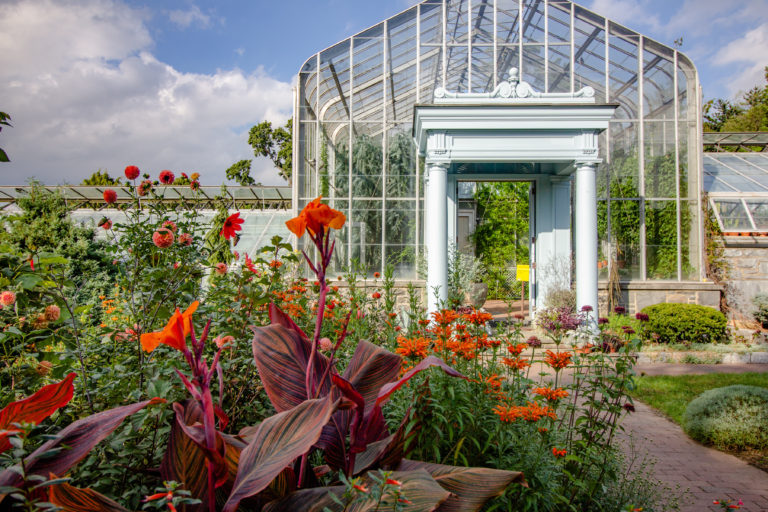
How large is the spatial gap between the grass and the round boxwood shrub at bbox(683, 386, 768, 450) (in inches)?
18.7

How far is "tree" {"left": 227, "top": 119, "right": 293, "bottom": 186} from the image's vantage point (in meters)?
20.7

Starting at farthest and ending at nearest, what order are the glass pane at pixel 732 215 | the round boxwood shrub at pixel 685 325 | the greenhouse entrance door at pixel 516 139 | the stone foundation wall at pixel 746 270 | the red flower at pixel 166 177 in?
the glass pane at pixel 732 215
the stone foundation wall at pixel 746 270
the round boxwood shrub at pixel 685 325
the greenhouse entrance door at pixel 516 139
the red flower at pixel 166 177

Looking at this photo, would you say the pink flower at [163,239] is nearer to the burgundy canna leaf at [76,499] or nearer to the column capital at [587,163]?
the burgundy canna leaf at [76,499]

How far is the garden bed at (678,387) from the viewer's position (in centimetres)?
452

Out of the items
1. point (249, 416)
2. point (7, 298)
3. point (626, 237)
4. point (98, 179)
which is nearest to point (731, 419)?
point (249, 416)

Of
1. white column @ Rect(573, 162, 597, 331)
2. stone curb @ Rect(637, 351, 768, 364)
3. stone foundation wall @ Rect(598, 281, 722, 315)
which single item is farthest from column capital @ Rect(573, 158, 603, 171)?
stone curb @ Rect(637, 351, 768, 364)

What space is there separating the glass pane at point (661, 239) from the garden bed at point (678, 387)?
2.68 metres

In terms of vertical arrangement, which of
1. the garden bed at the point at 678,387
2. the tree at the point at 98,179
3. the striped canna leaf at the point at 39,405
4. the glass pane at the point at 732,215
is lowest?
the garden bed at the point at 678,387

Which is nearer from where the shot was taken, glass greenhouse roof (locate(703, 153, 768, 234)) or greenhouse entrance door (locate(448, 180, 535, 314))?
glass greenhouse roof (locate(703, 153, 768, 234))

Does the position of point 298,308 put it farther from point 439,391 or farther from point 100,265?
point 100,265

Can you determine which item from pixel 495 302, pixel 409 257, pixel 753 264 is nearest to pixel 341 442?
pixel 409 257

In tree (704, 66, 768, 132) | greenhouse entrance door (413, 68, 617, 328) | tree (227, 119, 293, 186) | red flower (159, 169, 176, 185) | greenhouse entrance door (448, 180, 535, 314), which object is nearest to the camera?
red flower (159, 169, 176, 185)

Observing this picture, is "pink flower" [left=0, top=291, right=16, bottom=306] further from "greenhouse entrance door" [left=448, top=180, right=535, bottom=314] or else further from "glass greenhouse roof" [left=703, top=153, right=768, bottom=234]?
"greenhouse entrance door" [left=448, top=180, right=535, bottom=314]

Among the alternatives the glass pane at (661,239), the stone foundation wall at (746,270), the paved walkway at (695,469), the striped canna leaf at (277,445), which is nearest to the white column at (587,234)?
the glass pane at (661,239)
